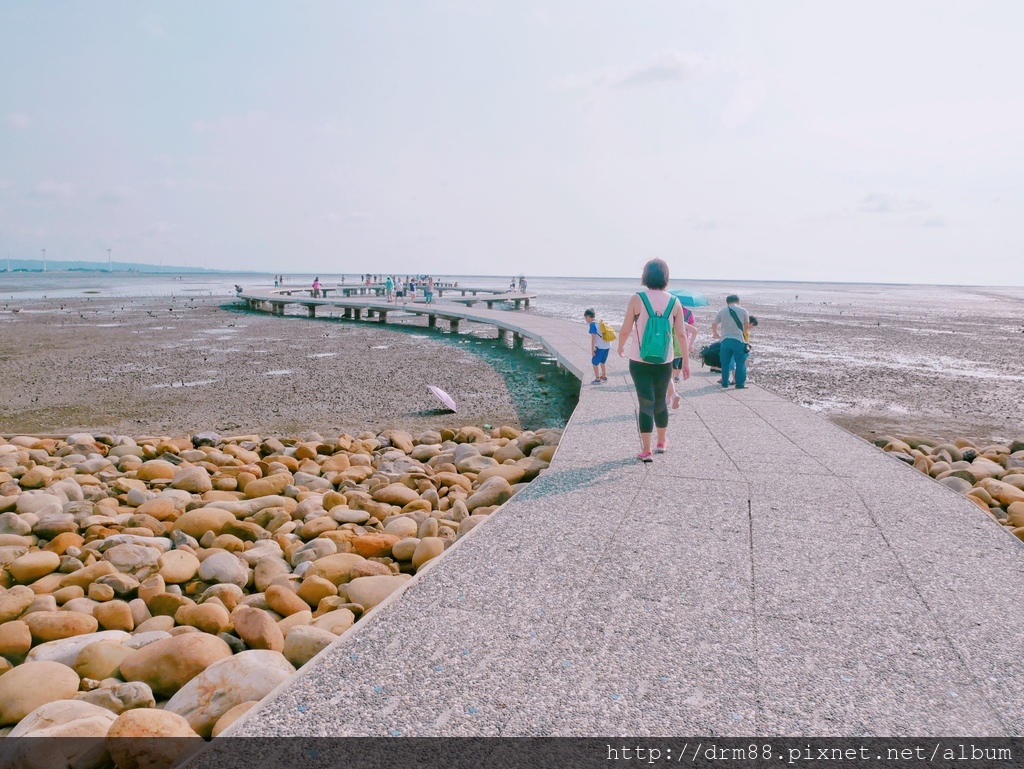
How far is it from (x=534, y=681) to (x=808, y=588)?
1544mm

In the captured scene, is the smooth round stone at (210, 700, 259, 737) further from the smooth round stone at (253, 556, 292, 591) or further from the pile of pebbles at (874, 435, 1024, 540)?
the pile of pebbles at (874, 435, 1024, 540)

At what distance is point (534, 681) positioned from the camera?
7.55 feet

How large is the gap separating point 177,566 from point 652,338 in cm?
383

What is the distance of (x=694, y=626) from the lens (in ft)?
8.82

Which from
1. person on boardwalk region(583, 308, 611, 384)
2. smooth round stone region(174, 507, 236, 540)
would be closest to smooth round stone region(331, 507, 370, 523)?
A: smooth round stone region(174, 507, 236, 540)

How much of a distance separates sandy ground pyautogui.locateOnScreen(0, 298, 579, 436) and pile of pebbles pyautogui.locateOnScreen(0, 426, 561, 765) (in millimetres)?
2553

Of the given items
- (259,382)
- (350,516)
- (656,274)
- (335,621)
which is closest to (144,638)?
(335,621)

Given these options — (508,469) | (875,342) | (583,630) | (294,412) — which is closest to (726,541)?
(583,630)

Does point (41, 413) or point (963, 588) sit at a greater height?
point (963, 588)

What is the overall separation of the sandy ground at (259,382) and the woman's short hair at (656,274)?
5.27 metres

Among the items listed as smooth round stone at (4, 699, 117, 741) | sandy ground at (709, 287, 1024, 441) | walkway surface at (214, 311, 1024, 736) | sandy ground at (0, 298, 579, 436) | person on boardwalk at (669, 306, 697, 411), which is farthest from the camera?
sandy ground at (709, 287, 1024, 441)

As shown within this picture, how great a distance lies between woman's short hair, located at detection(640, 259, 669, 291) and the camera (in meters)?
5.16

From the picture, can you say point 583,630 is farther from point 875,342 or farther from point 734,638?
point 875,342

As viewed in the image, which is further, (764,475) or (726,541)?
(764,475)
